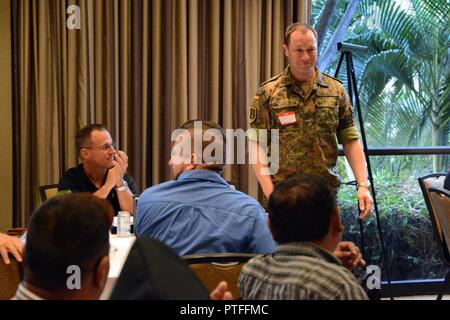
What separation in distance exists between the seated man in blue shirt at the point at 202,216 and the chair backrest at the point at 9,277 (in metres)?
0.48

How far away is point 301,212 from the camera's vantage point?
173 centimetres

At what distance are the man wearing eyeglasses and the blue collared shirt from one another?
3.60ft

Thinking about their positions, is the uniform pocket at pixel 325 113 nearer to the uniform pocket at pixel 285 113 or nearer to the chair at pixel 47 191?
the uniform pocket at pixel 285 113

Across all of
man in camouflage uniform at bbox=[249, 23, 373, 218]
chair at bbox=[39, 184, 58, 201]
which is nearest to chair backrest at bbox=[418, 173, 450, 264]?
man in camouflage uniform at bbox=[249, 23, 373, 218]

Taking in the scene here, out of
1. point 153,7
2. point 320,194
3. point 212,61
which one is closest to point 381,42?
point 212,61

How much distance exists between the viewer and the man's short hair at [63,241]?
1.36 metres

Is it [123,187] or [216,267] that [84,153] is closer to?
[123,187]

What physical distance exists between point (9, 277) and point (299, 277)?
1.10m

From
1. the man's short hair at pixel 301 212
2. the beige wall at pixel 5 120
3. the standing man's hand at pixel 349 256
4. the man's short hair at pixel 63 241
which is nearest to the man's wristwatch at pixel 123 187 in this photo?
the beige wall at pixel 5 120

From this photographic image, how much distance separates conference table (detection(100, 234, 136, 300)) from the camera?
2.13 meters

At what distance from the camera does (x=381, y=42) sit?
16.2 ft

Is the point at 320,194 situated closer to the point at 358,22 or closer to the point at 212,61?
the point at 212,61

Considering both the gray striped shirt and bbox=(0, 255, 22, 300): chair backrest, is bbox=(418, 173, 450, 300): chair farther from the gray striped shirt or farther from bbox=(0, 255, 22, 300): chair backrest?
bbox=(0, 255, 22, 300): chair backrest
